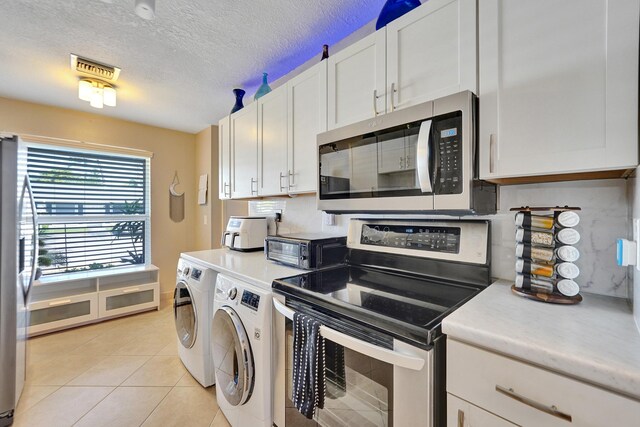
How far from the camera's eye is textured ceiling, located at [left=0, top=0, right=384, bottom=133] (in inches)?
63.1

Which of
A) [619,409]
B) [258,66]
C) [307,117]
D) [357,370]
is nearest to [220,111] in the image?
[258,66]

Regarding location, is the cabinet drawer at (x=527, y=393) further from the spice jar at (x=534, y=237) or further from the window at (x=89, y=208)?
the window at (x=89, y=208)

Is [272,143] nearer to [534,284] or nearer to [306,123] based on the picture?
[306,123]

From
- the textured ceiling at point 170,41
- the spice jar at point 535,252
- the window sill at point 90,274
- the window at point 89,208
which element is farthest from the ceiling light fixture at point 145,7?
the window sill at point 90,274

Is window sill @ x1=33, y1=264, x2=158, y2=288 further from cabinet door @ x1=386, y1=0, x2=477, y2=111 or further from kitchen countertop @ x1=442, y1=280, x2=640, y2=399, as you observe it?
kitchen countertop @ x1=442, y1=280, x2=640, y2=399

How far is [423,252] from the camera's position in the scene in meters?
1.39

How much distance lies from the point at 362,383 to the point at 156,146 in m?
3.94

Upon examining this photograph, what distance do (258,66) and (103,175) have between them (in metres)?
2.57

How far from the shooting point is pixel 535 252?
3.29 ft

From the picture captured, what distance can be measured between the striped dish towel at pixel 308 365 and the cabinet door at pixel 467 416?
44cm

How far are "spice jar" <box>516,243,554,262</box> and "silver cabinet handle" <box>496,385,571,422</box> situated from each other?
1.72 ft

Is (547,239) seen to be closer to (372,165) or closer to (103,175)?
(372,165)

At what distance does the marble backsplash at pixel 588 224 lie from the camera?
3.25ft

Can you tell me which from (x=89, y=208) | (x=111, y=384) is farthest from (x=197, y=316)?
(x=89, y=208)
